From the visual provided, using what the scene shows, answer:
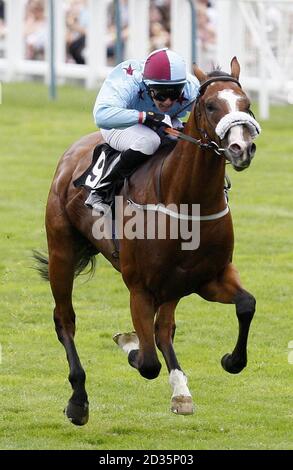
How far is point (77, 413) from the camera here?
22.6 feet

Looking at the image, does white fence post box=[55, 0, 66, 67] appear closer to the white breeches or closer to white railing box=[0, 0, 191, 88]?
white railing box=[0, 0, 191, 88]

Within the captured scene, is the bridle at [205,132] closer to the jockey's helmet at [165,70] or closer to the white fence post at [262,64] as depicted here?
the jockey's helmet at [165,70]

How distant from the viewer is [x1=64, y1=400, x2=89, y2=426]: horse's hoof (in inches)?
271

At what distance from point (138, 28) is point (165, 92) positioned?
1439 cm

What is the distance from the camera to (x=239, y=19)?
18.2 m

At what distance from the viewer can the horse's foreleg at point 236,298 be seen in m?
6.55

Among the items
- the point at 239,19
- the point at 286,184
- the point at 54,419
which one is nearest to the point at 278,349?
the point at 54,419

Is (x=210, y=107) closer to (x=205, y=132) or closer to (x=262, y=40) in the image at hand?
(x=205, y=132)

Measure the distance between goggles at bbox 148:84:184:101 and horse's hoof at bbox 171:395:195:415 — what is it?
4.79 feet

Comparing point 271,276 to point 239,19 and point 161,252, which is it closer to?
point 161,252

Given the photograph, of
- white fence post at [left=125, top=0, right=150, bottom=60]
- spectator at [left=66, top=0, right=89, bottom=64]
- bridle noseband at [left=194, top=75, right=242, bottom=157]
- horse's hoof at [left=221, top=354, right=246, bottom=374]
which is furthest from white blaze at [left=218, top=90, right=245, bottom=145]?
spectator at [left=66, top=0, right=89, bottom=64]

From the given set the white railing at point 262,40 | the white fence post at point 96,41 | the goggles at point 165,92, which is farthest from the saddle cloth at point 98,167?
the white fence post at point 96,41

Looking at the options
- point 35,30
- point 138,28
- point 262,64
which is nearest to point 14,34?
point 35,30

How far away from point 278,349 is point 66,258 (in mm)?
1735
